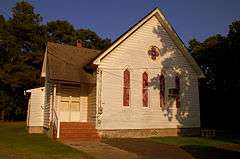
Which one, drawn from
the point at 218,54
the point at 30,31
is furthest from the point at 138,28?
the point at 30,31

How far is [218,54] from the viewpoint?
37.9m

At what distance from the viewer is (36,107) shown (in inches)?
1131

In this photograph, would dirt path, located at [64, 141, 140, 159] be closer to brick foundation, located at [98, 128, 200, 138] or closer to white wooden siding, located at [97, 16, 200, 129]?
brick foundation, located at [98, 128, 200, 138]

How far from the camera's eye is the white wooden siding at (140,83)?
77.7ft

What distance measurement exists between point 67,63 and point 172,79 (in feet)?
26.2

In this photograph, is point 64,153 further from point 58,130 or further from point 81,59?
point 81,59

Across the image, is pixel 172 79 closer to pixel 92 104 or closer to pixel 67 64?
pixel 92 104

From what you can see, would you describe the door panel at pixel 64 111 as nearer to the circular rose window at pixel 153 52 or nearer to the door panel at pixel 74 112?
the door panel at pixel 74 112

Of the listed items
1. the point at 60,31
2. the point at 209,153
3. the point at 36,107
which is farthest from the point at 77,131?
the point at 60,31

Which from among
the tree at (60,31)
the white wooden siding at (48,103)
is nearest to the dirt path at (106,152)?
the white wooden siding at (48,103)

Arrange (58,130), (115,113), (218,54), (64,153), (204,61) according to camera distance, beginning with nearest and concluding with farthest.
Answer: (64,153)
(58,130)
(115,113)
(218,54)
(204,61)

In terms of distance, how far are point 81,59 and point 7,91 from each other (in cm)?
3617

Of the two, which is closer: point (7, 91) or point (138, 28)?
point (138, 28)

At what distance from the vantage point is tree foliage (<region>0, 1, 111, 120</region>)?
5584cm
